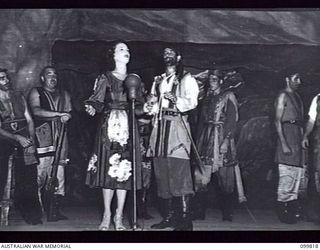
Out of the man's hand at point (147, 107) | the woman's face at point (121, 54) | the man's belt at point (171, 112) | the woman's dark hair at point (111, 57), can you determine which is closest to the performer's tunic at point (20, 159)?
the woman's dark hair at point (111, 57)

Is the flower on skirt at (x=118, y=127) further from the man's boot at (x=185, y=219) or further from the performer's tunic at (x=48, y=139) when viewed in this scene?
the man's boot at (x=185, y=219)

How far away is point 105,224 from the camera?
774cm

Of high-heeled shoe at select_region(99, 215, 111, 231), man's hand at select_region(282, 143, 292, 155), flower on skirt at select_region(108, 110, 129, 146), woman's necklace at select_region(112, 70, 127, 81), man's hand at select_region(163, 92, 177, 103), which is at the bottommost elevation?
high-heeled shoe at select_region(99, 215, 111, 231)

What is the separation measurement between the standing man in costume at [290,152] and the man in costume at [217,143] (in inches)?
19.1

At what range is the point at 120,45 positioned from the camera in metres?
7.87

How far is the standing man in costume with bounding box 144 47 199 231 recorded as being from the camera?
7.77 m

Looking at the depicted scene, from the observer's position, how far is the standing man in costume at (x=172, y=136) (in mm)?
7770

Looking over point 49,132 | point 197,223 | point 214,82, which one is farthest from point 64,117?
point 197,223

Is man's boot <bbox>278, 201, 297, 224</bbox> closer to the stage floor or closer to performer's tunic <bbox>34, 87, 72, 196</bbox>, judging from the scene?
the stage floor

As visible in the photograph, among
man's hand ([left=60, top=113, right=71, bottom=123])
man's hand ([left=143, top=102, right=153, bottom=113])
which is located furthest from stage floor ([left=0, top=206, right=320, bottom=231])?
man's hand ([left=143, top=102, right=153, bottom=113])

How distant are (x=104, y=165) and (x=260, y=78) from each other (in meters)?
1.88

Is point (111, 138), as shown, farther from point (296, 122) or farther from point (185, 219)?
point (296, 122)
